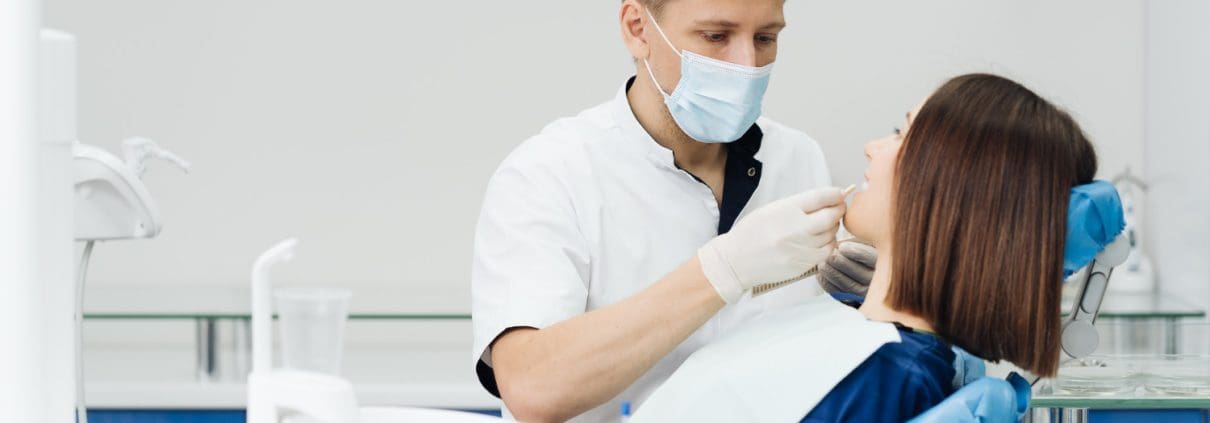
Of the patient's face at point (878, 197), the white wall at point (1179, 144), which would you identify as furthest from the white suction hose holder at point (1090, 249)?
the white wall at point (1179, 144)

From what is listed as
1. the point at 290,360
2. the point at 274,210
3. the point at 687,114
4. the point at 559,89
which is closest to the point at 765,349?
the point at 687,114

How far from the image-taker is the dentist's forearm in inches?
62.1

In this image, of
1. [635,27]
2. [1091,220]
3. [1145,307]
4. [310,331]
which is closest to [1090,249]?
[1091,220]

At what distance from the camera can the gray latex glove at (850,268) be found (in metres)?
1.87

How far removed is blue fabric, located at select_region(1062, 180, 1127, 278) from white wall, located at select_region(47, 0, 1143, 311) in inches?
70.3

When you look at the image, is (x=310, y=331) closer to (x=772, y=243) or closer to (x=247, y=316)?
(x=772, y=243)

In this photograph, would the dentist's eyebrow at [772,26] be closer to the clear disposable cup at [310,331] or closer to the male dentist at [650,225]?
the male dentist at [650,225]

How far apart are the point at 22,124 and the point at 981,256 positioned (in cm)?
114

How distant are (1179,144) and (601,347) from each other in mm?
2051

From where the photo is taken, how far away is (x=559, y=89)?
329 centimetres

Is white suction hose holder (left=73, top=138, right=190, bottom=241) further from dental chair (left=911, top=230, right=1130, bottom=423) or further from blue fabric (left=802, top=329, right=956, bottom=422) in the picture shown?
dental chair (left=911, top=230, right=1130, bottom=423)

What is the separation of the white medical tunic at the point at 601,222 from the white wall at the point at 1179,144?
1418 millimetres

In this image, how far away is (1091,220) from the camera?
4.83 ft

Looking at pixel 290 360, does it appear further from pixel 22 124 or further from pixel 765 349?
pixel 765 349
